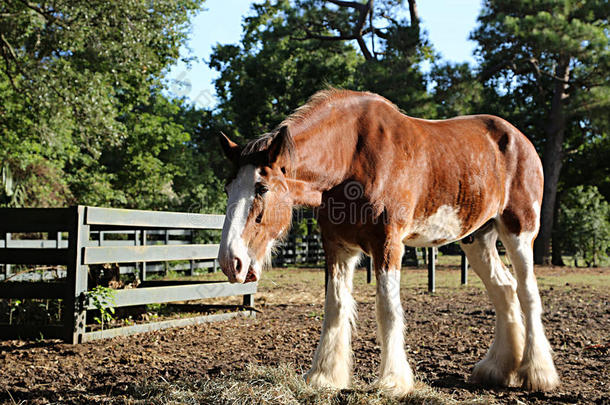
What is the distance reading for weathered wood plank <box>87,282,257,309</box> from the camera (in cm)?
597

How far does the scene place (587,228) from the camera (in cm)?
1820

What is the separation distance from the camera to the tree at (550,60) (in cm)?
1570

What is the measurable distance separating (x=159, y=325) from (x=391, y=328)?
415 cm

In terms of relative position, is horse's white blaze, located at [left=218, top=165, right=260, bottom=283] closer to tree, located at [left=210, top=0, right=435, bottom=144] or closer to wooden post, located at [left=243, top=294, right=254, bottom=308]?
wooden post, located at [left=243, top=294, right=254, bottom=308]

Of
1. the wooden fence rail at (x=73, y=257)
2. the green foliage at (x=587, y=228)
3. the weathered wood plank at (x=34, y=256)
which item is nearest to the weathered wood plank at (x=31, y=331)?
the wooden fence rail at (x=73, y=257)

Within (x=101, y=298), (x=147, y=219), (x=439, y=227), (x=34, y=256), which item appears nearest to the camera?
(x=439, y=227)

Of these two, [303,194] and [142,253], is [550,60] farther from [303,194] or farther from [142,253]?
[303,194]

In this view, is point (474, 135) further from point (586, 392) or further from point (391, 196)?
point (586, 392)

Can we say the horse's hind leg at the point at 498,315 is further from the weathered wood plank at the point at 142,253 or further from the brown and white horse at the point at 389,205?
the weathered wood plank at the point at 142,253

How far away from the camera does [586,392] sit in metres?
3.67

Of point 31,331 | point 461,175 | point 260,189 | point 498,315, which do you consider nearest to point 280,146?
point 260,189

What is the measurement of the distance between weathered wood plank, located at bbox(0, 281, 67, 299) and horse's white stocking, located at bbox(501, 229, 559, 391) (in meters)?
4.69

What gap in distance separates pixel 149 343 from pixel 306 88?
1609 cm

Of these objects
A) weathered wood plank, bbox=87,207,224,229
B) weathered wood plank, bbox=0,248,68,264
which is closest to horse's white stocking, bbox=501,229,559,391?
weathered wood plank, bbox=87,207,224,229
